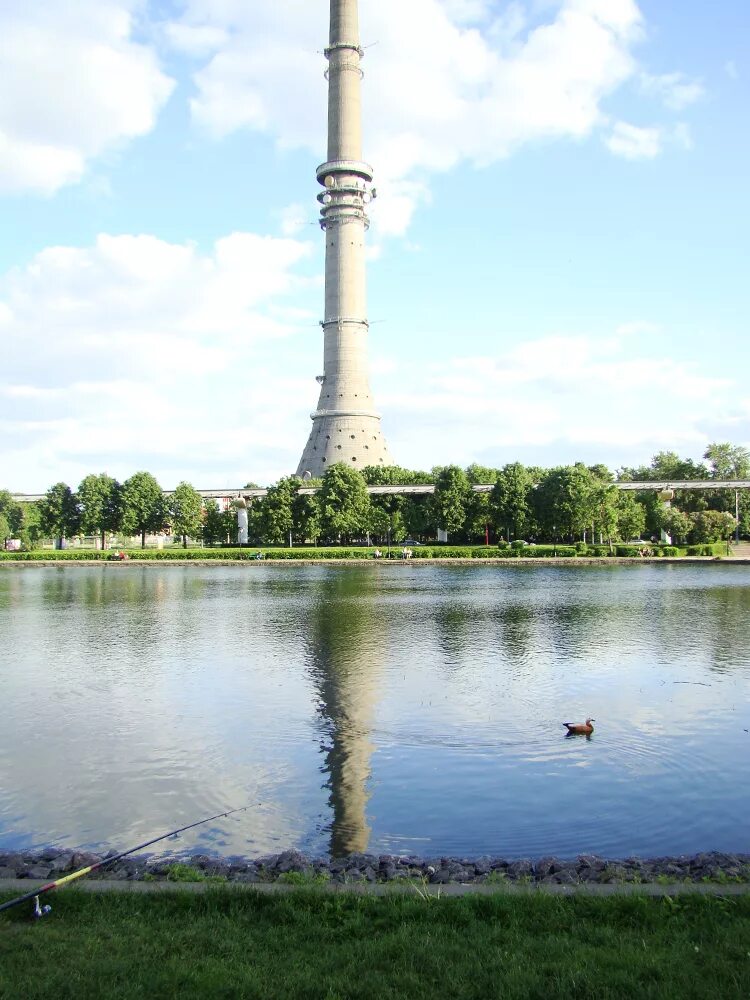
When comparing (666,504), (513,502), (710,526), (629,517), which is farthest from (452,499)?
(710,526)

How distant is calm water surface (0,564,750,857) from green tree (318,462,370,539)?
62.1 meters

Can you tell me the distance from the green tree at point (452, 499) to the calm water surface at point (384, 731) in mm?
62543

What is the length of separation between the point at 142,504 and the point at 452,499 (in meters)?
41.6

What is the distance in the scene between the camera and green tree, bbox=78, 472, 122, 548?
112 m

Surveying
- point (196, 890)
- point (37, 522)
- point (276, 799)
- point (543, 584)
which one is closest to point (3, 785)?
point (276, 799)

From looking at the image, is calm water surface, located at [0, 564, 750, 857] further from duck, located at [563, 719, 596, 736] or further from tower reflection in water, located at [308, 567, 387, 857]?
duck, located at [563, 719, 596, 736]

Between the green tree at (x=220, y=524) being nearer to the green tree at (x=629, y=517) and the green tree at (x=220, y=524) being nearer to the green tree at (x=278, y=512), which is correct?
the green tree at (x=278, y=512)

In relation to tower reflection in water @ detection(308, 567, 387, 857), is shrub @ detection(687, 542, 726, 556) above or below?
above

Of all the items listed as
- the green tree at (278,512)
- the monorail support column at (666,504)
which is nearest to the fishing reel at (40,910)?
the green tree at (278,512)

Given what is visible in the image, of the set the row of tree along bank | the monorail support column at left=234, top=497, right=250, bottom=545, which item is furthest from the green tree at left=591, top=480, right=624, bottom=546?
the monorail support column at left=234, top=497, right=250, bottom=545

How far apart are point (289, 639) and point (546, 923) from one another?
26325mm

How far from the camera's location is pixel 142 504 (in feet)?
369

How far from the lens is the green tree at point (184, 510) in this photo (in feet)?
370

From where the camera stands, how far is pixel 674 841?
12531 millimetres
